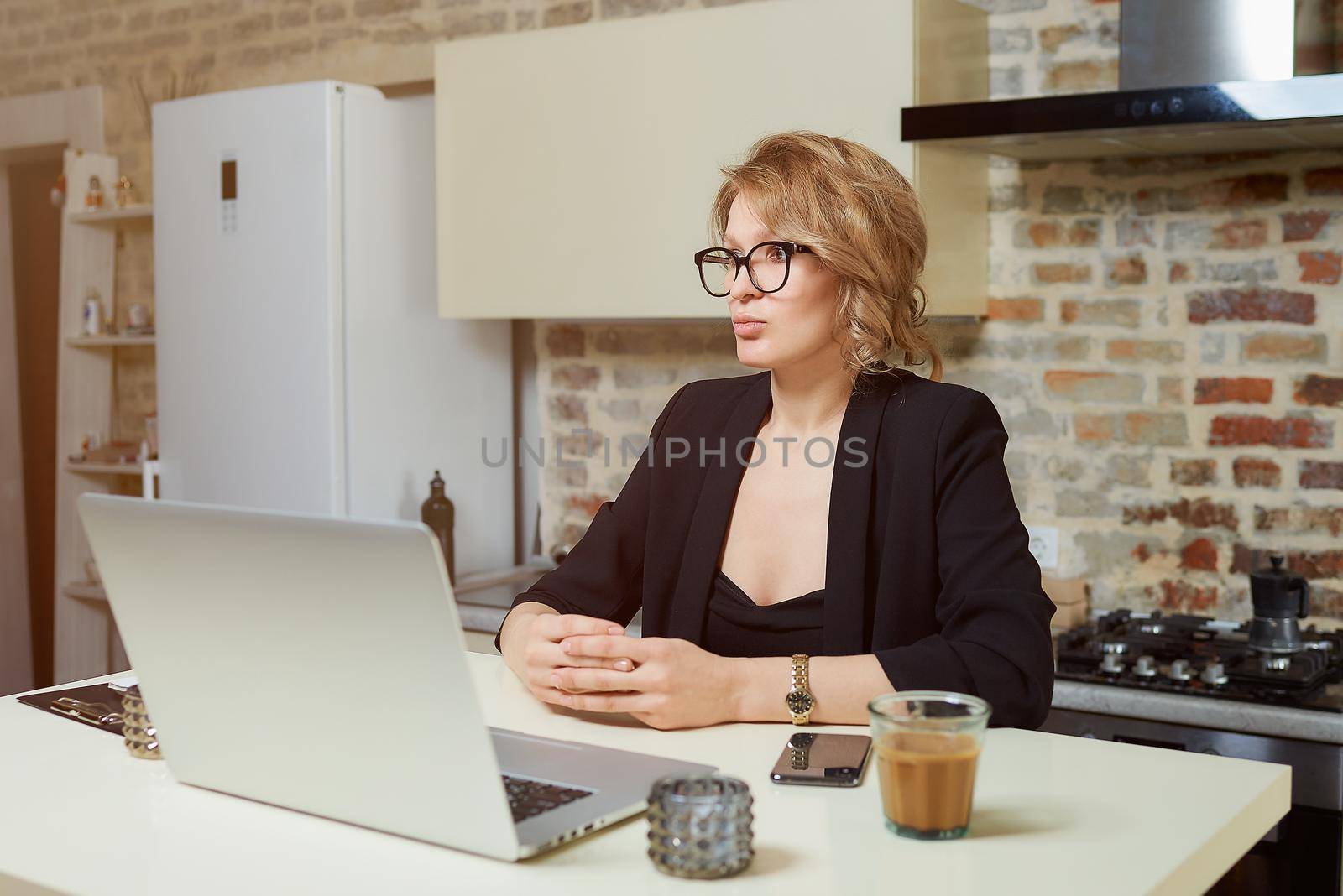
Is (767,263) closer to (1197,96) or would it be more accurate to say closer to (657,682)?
(657,682)

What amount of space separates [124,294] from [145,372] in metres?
0.27

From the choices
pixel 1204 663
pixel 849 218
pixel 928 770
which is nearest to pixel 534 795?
pixel 928 770

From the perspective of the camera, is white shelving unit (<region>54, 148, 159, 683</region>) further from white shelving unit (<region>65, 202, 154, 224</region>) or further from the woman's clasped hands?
the woman's clasped hands

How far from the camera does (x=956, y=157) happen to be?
2.83 m

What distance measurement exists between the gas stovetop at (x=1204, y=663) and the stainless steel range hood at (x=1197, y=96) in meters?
0.89

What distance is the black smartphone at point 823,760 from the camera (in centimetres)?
117

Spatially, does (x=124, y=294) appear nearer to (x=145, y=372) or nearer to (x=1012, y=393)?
(x=145, y=372)

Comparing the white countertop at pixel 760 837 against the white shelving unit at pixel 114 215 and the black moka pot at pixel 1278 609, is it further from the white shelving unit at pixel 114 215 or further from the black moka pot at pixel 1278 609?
the white shelving unit at pixel 114 215

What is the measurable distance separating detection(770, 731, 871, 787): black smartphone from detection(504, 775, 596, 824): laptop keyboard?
182 mm

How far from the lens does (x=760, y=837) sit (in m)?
1.04

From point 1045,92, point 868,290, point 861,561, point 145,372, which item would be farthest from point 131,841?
point 145,372

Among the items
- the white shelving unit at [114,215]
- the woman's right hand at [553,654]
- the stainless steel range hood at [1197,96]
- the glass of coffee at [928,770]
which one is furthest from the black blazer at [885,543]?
the white shelving unit at [114,215]

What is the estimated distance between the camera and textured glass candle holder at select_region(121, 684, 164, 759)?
1.31 metres

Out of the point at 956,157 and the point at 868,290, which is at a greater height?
the point at 956,157
